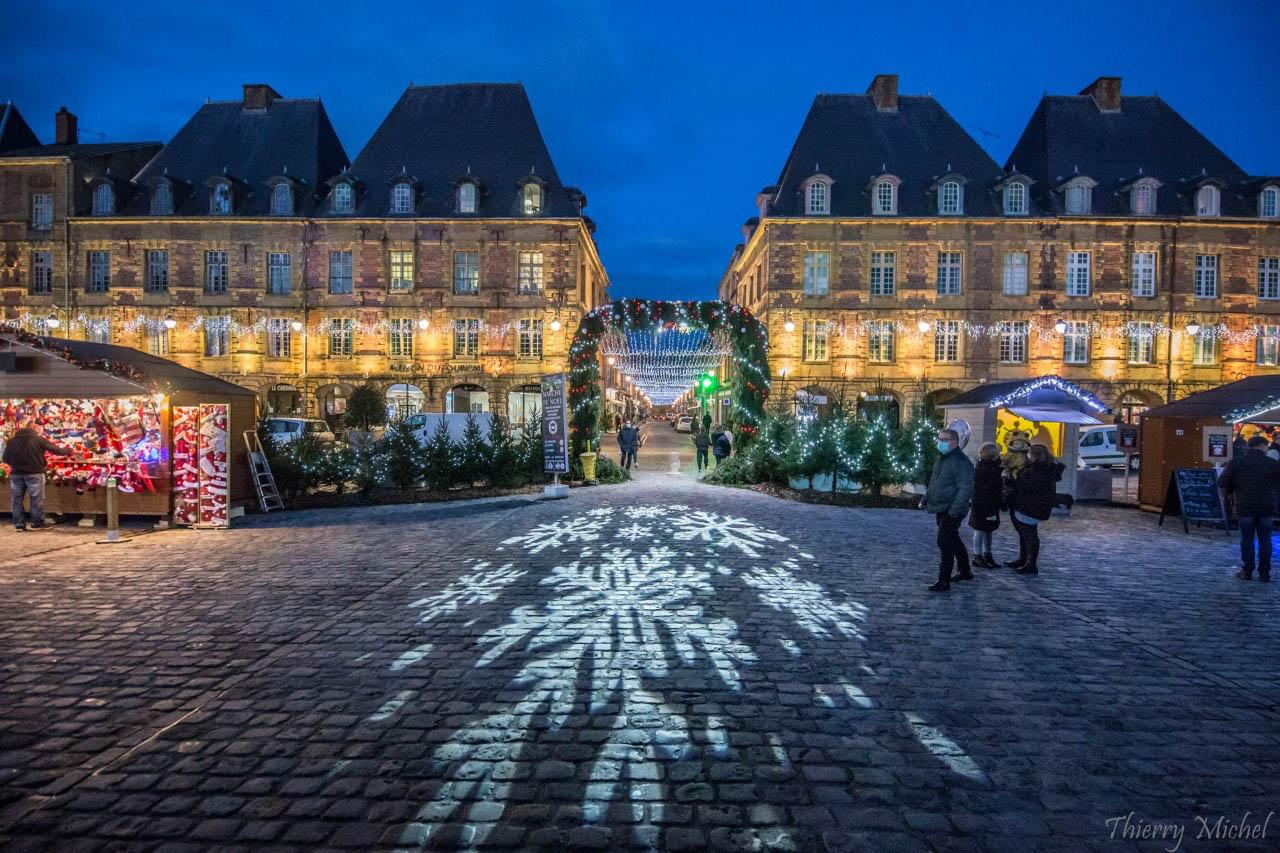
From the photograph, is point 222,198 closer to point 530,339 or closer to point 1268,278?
point 530,339

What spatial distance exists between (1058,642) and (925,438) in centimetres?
938

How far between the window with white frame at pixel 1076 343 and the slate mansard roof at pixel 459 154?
22994mm

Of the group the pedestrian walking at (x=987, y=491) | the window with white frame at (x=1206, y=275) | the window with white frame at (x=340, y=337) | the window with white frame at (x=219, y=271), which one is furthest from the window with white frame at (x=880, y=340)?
the window with white frame at (x=219, y=271)

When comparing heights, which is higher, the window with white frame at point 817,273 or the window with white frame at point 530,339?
the window with white frame at point 817,273

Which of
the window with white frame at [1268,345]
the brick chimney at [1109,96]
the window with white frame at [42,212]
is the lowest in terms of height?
the window with white frame at [1268,345]

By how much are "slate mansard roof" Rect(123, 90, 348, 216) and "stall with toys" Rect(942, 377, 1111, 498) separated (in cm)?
3087

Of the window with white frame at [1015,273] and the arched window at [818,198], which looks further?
the arched window at [818,198]

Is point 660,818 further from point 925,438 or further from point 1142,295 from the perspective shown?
point 1142,295

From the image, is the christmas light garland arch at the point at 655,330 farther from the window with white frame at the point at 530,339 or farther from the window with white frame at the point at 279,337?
the window with white frame at the point at 279,337

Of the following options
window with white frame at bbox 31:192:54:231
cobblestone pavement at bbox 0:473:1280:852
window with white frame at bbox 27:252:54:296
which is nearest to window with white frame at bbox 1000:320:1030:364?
cobblestone pavement at bbox 0:473:1280:852

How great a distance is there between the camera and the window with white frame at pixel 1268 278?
3189cm

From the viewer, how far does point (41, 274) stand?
33594mm

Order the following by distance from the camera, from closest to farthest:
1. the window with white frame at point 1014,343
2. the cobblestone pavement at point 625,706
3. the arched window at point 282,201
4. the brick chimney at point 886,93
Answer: the cobblestone pavement at point 625,706 → the window with white frame at point 1014,343 → the arched window at point 282,201 → the brick chimney at point 886,93

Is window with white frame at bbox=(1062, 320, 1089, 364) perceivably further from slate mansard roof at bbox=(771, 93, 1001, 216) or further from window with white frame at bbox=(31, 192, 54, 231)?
window with white frame at bbox=(31, 192, 54, 231)
